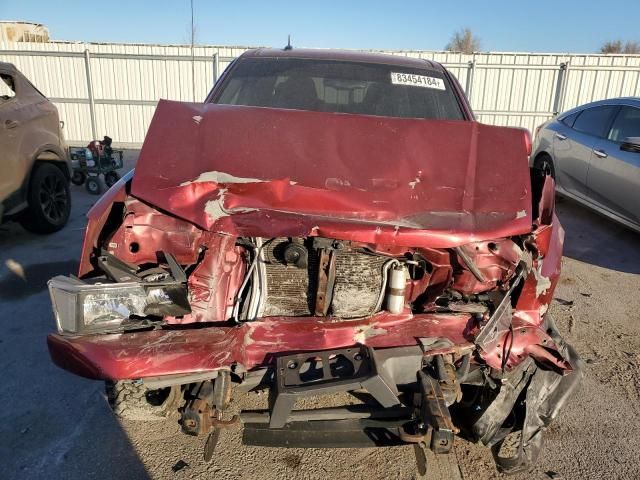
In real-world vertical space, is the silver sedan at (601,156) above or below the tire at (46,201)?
above

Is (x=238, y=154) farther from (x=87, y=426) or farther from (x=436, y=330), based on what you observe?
(x=87, y=426)

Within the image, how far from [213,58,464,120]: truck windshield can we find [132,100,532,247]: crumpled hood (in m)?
0.78

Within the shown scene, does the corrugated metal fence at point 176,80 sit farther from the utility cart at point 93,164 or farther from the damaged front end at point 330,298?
the damaged front end at point 330,298

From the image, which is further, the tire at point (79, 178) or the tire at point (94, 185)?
the tire at point (79, 178)

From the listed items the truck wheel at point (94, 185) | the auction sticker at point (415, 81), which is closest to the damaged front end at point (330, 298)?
the auction sticker at point (415, 81)

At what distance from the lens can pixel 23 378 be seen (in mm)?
2982

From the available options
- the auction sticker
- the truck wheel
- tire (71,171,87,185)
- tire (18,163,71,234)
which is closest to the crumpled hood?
the auction sticker

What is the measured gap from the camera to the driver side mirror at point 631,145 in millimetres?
4738

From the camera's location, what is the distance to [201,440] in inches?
101

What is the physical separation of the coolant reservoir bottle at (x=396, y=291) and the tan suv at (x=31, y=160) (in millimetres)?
4408

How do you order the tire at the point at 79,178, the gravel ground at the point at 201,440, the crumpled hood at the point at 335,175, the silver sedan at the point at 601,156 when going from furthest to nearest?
1. the tire at the point at 79,178
2. the silver sedan at the point at 601,156
3. the gravel ground at the point at 201,440
4. the crumpled hood at the point at 335,175

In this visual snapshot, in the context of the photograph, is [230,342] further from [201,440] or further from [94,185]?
[94,185]

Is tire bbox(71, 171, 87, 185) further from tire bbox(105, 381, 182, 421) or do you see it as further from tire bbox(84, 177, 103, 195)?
tire bbox(105, 381, 182, 421)

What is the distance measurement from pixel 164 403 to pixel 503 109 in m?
13.5
